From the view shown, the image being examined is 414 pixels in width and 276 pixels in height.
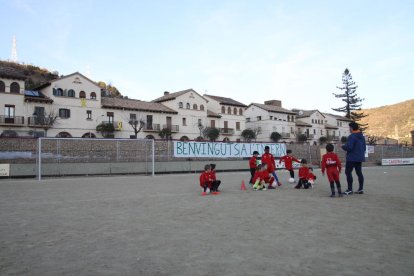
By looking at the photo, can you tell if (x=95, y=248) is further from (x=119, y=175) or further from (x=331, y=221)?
(x=119, y=175)

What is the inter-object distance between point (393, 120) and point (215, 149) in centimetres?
14200

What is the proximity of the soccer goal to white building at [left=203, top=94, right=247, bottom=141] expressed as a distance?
40.9 meters

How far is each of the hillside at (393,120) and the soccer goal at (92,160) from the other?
119982mm

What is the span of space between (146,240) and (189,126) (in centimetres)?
5657

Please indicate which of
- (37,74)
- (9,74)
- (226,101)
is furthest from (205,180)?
(37,74)

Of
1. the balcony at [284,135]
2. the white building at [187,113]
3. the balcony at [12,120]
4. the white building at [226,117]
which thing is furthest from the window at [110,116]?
the balcony at [284,135]

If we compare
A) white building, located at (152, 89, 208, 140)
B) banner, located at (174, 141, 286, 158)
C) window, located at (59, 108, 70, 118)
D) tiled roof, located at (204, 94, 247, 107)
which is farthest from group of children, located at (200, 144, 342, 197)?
tiled roof, located at (204, 94, 247, 107)

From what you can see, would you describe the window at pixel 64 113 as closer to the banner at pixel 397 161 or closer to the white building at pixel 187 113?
the white building at pixel 187 113

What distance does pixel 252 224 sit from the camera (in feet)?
19.9

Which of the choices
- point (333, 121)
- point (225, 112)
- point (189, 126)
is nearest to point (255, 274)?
point (189, 126)

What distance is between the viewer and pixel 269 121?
2886 inches

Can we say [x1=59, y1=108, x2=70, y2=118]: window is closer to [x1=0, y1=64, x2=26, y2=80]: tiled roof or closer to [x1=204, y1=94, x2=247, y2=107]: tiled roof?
[x1=0, y1=64, x2=26, y2=80]: tiled roof

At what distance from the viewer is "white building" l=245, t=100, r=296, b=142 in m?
73.4

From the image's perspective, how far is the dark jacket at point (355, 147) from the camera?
33.8ft
